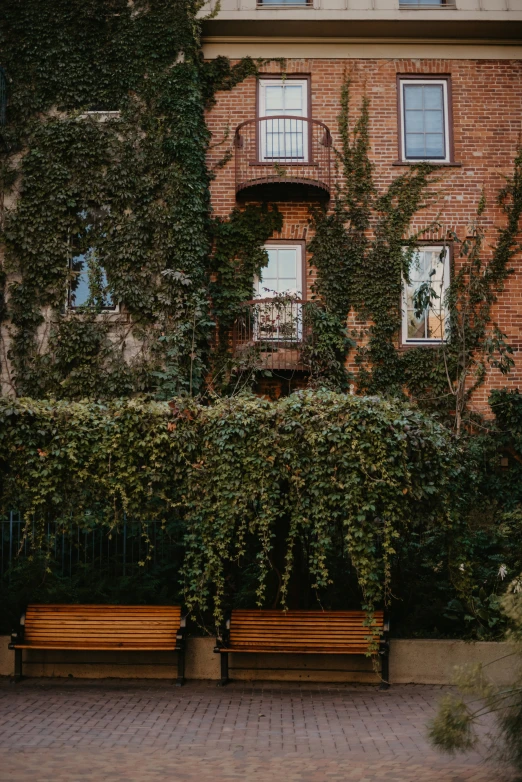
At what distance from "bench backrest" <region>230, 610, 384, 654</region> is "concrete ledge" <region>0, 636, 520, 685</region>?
378 mm

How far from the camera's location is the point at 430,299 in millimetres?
→ 16141

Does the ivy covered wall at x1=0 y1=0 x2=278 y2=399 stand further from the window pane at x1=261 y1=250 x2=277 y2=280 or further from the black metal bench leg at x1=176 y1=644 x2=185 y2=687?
the black metal bench leg at x1=176 y1=644 x2=185 y2=687

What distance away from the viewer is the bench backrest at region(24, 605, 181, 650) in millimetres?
9984

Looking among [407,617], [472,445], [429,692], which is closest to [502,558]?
[407,617]

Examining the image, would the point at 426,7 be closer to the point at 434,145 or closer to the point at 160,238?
the point at 434,145

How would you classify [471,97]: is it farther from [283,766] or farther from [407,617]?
[283,766]

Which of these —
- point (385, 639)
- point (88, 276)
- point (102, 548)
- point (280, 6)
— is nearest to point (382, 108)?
point (280, 6)

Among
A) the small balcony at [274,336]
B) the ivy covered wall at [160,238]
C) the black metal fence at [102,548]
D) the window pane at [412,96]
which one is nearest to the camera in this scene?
the black metal fence at [102,548]

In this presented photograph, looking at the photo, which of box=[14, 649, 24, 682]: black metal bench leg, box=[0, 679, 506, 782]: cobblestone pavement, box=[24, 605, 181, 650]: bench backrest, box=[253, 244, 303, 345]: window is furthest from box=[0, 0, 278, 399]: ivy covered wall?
box=[0, 679, 506, 782]: cobblestone pavement

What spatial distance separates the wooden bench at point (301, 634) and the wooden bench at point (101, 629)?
0.63m

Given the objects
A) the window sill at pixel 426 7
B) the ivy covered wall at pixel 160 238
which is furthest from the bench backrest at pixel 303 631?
the window sill at pixel 426 7

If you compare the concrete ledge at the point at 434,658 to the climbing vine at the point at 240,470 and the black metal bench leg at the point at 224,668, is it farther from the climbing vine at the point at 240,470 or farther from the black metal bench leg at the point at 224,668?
the black metal bench leg at the point at 224,668

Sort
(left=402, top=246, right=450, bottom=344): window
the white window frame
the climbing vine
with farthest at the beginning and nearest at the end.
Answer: (left=402, top=246, right=450, bottom=344): window, the white window frame, the climbing vine

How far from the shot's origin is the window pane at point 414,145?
16.9 meters
